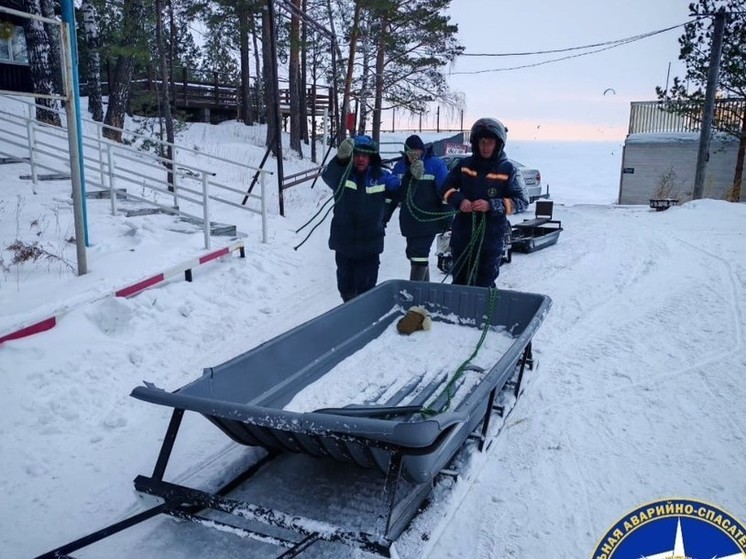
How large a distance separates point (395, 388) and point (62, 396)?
221 cm

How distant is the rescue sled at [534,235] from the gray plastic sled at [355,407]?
4.25 meters

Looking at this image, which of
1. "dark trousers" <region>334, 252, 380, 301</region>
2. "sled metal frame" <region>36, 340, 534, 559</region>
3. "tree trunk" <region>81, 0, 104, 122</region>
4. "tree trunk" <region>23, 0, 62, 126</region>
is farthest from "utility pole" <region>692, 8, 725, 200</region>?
"sled metal frame" <region>36, 340, 534, 559</region>

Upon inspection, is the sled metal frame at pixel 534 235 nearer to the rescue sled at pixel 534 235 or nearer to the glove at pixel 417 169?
the rescue sled at pixel 534 235

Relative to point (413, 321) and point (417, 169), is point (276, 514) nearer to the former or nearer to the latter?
point (413, 321)

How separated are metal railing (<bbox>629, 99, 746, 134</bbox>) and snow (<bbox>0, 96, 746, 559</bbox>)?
13.2m

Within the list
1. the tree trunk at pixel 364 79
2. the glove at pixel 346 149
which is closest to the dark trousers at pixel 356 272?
the glove at pixel 346 149

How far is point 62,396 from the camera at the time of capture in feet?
12.3

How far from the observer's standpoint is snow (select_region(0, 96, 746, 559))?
9.06ft

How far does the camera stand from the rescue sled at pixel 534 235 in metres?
8.93

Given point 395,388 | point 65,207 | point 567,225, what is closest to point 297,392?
point 395,388

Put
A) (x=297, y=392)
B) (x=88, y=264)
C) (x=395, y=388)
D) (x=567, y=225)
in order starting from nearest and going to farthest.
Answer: (x=297, y=392)
(x=395, y=388)
(x=88, y=264)
(x=567, y=225)

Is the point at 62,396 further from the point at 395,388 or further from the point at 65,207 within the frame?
the point at 65,207

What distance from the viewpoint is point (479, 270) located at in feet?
16.6

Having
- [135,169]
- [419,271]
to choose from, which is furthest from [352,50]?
[419,271]
